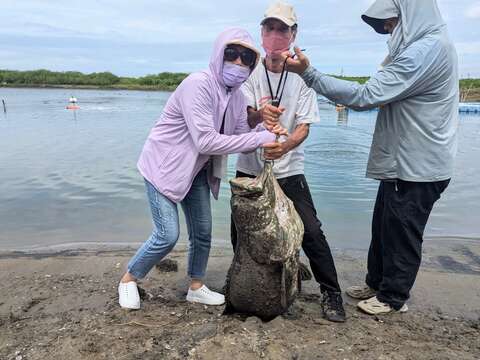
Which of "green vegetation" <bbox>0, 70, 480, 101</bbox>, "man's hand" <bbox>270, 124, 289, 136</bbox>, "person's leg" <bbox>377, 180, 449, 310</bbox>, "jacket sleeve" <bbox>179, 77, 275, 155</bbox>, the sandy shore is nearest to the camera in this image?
the sandy shore

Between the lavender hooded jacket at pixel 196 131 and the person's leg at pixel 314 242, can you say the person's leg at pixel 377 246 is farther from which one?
the lavender hooded jacket at pixel 196 131

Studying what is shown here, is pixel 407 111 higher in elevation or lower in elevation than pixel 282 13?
lower

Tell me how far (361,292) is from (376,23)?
109 inches

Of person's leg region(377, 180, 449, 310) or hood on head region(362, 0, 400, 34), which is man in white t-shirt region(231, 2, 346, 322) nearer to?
person's leg region(377, 180, 449, 310)

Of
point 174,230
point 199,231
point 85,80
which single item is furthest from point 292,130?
point 85,80

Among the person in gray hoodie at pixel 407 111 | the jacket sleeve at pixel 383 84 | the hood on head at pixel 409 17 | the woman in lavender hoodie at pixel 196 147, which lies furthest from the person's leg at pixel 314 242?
the hood on head at pixel 409 17

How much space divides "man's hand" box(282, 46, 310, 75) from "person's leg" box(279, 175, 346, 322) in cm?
99

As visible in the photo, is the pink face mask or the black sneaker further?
the black sneaker

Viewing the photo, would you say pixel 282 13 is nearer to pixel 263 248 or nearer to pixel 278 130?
pixel 278 130

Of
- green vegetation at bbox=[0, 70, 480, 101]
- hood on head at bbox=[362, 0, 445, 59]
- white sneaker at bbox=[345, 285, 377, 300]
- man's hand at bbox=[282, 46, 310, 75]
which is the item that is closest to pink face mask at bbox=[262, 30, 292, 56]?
man's hand at bbox=[282, 46, 310, 75]

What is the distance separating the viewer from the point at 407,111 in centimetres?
373

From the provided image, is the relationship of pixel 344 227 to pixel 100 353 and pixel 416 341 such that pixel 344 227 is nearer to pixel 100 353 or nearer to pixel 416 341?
pixel 416 341

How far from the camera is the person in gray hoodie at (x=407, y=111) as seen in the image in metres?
3.54

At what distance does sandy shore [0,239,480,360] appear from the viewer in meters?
3.28
